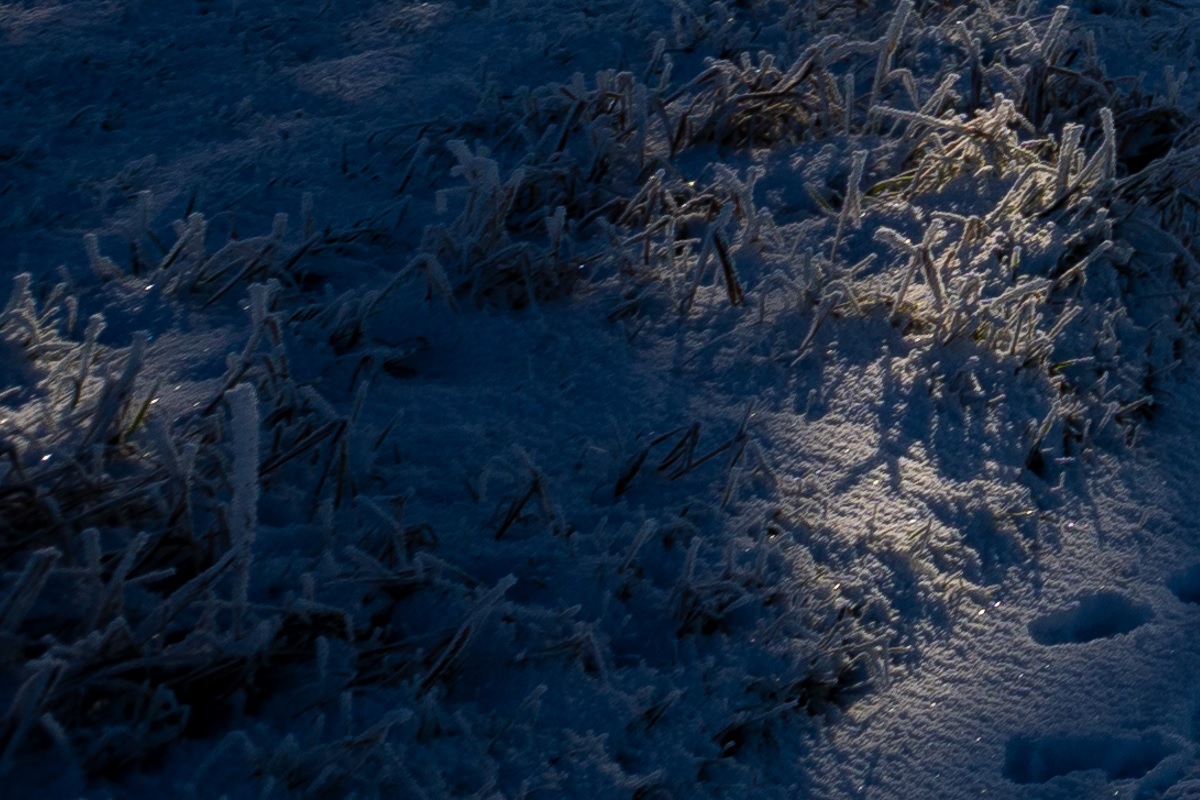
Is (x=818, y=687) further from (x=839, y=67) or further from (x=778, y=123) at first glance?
(x=839, y=67)

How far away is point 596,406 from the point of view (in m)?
2.02

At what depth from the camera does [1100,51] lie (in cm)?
324

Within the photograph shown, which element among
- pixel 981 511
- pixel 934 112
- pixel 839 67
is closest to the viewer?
pixel 981 511

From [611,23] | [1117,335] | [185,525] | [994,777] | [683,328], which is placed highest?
[611,23]

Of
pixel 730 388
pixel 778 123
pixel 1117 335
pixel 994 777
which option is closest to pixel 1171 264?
pixel 1117 335

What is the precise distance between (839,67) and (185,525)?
88.0 inches

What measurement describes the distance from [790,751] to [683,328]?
0.88 meters

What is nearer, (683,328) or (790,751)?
(790,751)

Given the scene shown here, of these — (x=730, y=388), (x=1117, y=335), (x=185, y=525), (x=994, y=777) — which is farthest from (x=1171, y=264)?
(x=185, y=525)

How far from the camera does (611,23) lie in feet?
10.6

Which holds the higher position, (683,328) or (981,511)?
(683,328)

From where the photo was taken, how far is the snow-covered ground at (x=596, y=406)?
57.8 inches

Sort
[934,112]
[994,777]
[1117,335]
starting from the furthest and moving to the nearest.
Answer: [934,112]
[1117,335]
[994,777]

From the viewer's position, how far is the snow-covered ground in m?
1.47
